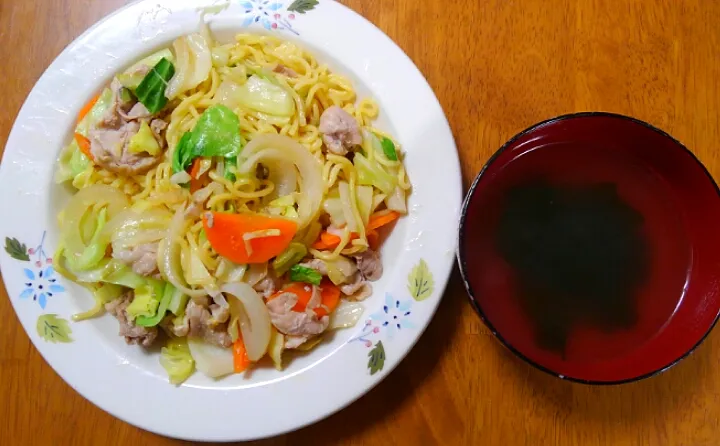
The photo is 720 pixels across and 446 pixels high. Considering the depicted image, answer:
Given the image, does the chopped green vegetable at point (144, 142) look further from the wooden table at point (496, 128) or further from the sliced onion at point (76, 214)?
the wooden table at point (496, 128)

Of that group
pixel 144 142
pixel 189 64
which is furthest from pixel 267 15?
pixel 144 142

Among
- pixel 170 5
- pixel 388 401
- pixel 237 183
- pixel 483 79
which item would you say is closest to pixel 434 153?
pixel 483 79

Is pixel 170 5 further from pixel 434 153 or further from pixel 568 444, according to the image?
pixel 568 444

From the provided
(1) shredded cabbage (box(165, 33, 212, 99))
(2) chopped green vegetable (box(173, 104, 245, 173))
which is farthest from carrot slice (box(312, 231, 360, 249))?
(1) shredded cabbage (box(165, 33, 212, 99))

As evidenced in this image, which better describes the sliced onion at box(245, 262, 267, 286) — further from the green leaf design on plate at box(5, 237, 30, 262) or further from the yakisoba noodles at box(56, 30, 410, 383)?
the green leaf design on plate at box(5, 237, 30, 262)

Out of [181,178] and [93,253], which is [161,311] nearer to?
[93,253]
